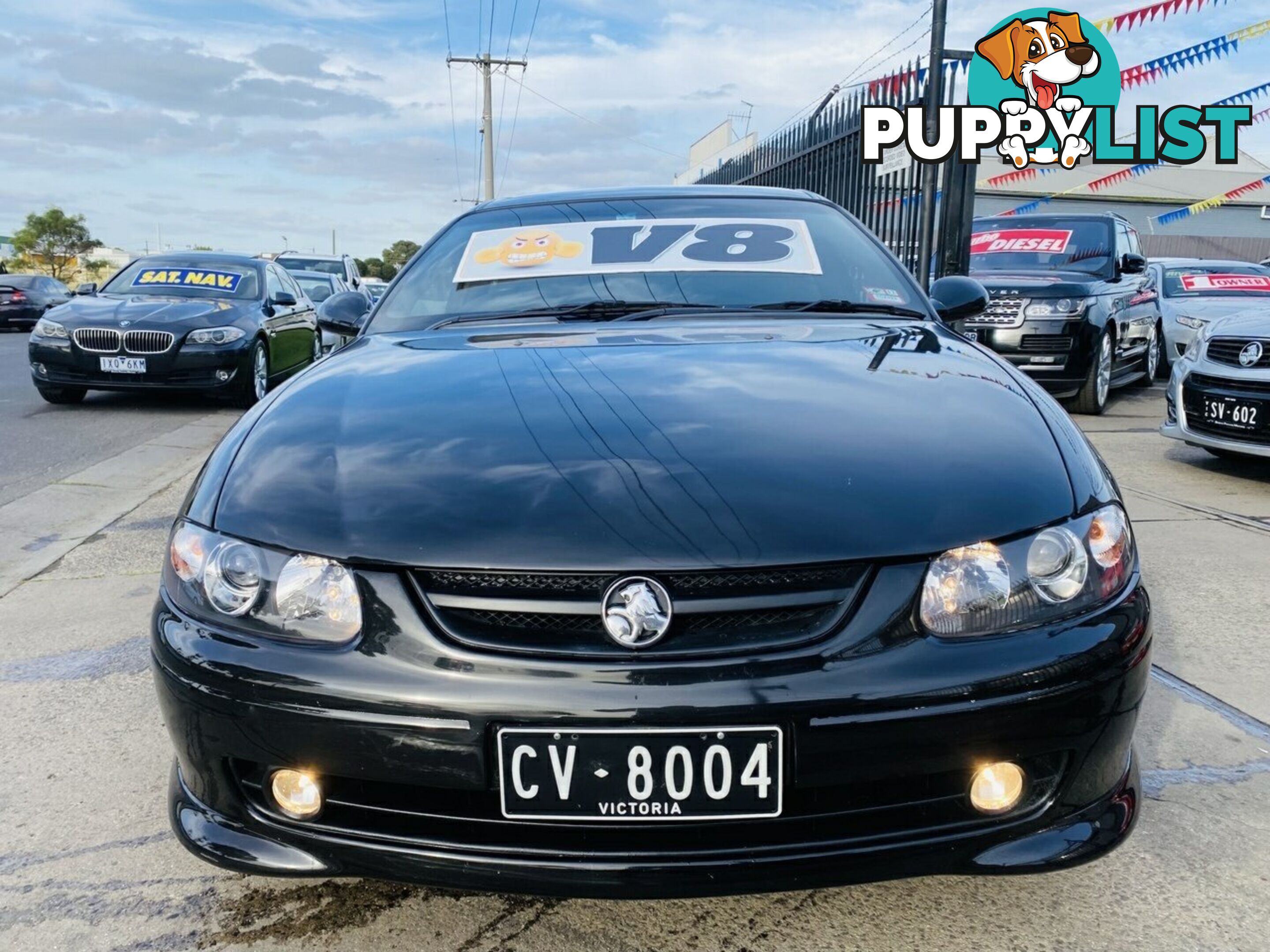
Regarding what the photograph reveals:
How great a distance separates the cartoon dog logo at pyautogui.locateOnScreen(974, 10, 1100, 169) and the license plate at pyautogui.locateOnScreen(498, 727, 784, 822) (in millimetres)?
10000

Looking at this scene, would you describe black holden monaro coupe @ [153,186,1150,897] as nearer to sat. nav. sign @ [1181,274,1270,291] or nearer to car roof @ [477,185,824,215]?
car roof @ [477,185,824,215]

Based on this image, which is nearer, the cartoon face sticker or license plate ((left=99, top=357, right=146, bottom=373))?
the cartoon face sticker

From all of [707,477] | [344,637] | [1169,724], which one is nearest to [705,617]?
[707,477]

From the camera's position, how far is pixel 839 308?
2.71 metres

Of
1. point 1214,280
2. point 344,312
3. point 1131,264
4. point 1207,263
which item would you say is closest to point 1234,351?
point 1131,264

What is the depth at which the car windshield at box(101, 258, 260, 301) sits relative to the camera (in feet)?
31.9

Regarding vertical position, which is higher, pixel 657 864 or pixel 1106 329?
pixel 1106 329

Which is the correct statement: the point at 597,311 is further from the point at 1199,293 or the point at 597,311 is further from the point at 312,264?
the point at 312,264

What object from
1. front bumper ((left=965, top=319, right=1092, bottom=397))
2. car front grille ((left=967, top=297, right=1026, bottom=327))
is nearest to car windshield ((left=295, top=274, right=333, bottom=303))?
car front grille ((left=967, top=297, right=1026, bottom=327))

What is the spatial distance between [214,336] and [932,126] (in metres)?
6.38

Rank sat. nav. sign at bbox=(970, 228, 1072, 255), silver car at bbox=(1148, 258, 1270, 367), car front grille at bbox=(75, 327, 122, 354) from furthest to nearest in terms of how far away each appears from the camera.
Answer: silver car at bbox=(1148, 258, 1270, 367)
sat. nav. sign at bbox=(970, 228, 1072, 255)
car front grille at bbox=(75, 327, 122, 354)

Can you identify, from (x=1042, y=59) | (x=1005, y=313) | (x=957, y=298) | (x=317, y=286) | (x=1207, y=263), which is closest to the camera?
(x=957, y=298)

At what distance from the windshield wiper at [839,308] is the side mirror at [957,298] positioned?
0.27m

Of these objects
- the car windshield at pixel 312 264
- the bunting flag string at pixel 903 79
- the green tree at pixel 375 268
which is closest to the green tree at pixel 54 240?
the green tree at pixel 375 268
